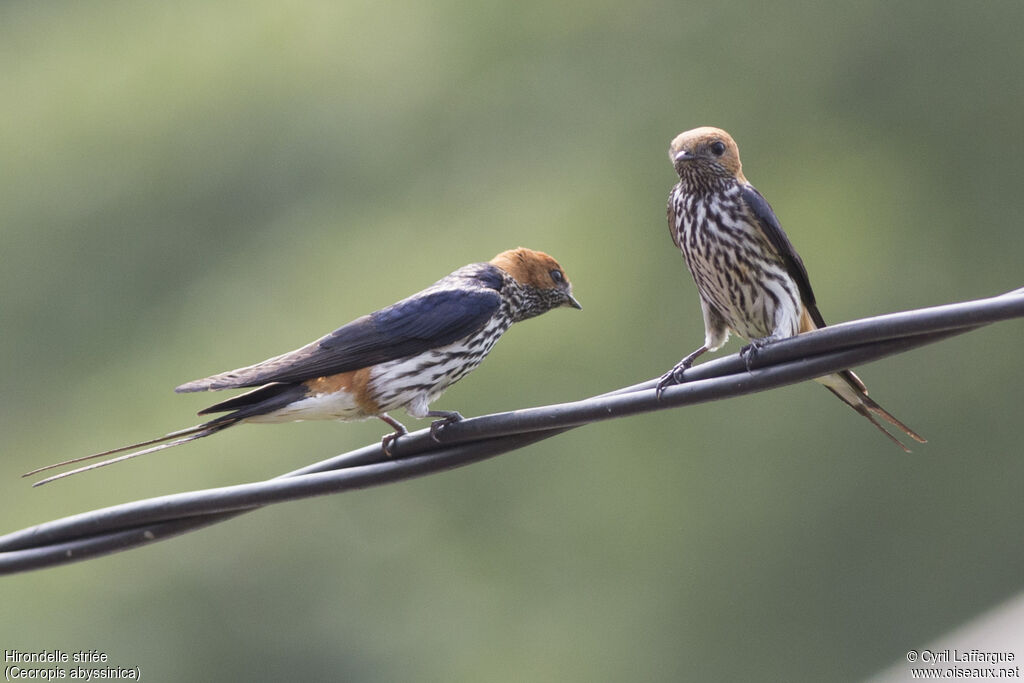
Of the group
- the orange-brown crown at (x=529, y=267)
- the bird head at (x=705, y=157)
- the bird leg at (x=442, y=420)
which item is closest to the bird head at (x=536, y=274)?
the orange-brown crown at (x=529, y=267)

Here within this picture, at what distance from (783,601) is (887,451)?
2264 mm

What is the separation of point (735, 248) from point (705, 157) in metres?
0.47

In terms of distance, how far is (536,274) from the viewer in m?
6.16

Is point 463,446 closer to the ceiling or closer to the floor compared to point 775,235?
closer to the floor

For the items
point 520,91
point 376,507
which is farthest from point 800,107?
point 376,507

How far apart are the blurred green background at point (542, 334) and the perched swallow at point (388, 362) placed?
304 inches

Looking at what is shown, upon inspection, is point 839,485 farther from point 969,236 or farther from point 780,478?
point 969,236

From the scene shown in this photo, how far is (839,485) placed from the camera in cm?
1407

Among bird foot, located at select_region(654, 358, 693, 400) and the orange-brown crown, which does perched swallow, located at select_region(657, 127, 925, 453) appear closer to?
bird foot, located at select_region(654, 358, 693, 400)

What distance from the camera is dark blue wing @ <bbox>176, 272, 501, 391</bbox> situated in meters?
5.06

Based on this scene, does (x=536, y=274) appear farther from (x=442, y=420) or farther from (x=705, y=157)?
(x=442, y=420)

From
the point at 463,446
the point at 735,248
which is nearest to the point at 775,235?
the point at 735,248

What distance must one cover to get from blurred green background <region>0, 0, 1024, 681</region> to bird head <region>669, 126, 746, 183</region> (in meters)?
7.97

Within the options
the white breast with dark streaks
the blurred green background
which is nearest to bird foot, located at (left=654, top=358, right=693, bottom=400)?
the white breast with dark streaks
